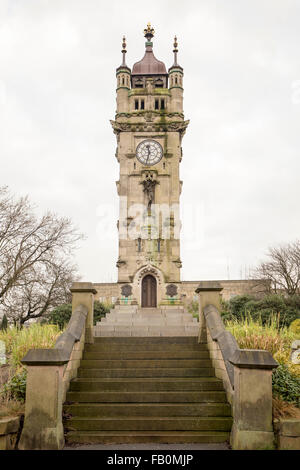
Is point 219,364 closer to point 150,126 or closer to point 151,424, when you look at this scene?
point 151,424

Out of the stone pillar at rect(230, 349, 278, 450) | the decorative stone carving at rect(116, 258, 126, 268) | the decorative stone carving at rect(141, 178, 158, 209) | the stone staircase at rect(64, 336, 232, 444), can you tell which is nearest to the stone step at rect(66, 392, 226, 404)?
the stone staircase at rect(64, 336, 232, 444)

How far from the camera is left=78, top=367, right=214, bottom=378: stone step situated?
9.31 metres

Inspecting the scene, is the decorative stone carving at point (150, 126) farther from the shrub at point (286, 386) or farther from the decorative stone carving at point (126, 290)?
the shrub at point (286, 386)

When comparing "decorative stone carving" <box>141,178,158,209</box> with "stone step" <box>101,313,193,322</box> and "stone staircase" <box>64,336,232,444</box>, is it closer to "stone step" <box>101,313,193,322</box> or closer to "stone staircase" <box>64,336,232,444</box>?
"stone step" <box>101,313,193,322</box>

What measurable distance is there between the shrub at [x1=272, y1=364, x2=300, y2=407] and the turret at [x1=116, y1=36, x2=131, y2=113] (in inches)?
1089

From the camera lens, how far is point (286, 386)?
7.94 metres

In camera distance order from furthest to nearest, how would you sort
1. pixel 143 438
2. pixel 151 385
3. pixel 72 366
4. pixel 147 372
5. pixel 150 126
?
pixel 150 126
pixel 147 372
pixel 72 366
pixel 151 385
pixel 143 438

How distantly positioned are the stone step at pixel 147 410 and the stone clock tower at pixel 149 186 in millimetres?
Result: 21010

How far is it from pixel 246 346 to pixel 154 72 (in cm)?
2954

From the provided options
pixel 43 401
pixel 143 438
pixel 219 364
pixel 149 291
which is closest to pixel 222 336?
pixel 219 364

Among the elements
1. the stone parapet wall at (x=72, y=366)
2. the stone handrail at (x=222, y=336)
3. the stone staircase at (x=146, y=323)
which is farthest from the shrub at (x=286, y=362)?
the stone staircase at (x=146, y=323)

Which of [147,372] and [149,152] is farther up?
[149,152]

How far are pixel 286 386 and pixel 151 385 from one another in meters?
2.83

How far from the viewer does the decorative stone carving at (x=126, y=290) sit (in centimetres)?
2927
